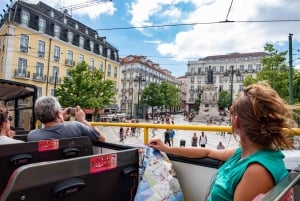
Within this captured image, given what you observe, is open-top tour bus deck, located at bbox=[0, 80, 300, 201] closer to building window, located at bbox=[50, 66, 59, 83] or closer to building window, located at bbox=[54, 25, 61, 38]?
building window, located at bbox=[50, 66, 59, 83]

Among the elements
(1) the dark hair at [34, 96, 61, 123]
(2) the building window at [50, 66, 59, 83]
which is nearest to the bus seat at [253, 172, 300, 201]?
(1) the dark hair at [34, 96, 61, 123]

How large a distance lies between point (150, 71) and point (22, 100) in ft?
272

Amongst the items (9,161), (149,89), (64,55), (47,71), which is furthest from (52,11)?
(9,161)

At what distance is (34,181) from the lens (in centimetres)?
125

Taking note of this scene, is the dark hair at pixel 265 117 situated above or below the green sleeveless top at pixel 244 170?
above

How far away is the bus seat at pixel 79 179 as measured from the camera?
122 cm

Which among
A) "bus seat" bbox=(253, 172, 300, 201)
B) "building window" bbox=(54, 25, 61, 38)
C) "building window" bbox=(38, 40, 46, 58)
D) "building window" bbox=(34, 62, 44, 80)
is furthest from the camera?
"building window" bbox=(54, 25, 61, 38)

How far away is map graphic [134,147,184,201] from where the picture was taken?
1.97 meters

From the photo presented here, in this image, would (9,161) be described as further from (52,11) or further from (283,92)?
(52,11)

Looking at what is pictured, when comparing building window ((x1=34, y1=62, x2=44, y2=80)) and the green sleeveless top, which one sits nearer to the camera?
the green sleeveless top

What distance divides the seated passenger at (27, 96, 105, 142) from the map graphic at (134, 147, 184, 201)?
3.38ft

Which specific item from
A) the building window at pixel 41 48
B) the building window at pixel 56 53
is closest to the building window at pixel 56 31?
the building window at pixel 56 53

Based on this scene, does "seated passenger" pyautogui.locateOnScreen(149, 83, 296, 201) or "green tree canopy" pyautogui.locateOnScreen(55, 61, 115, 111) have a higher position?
"green tree canopy" pyautogui.locateOnScreen(55, 61, 115, 111)

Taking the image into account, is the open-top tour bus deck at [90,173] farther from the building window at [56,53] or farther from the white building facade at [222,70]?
the white building facade at [222,70]
